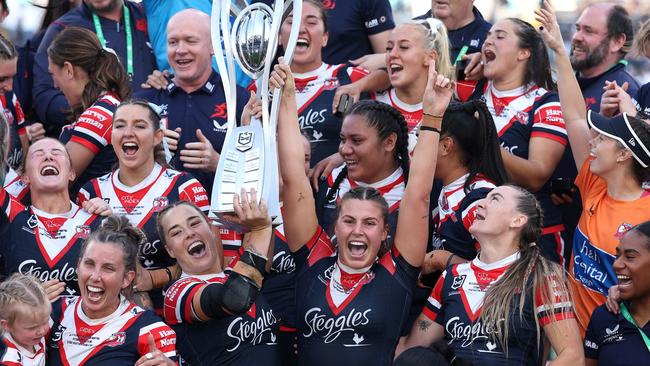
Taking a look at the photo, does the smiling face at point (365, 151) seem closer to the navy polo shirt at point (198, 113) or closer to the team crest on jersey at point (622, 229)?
the navy polo shirt at point (198, 113)

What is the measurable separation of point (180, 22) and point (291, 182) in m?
1.60

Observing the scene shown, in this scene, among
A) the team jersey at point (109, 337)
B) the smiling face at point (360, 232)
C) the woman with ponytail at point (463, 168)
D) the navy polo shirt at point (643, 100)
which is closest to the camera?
the team jersey at point (109, 337)

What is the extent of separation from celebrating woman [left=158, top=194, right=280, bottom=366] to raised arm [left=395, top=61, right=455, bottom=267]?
0.65 metres

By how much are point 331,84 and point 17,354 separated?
2.42m

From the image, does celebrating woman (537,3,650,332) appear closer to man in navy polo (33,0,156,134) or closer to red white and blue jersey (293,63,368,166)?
red white and blue jersey (293,63,368,166)

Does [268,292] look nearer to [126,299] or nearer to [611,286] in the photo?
[126,299]

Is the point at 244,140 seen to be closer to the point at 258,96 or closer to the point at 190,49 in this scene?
the point at 258,96

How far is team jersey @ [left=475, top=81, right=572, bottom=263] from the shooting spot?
6.21m

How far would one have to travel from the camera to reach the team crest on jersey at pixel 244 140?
17.1 ft

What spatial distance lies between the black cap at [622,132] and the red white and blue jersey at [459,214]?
0.56m

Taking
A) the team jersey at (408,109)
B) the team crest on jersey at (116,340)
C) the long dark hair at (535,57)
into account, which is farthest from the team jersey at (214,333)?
the long dark hair at (535,57)

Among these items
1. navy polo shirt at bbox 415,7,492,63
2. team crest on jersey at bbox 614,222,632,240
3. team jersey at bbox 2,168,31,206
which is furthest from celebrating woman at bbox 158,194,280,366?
navy polo shirt at bbox 415,7,492,63

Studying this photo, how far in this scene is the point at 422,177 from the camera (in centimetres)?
553

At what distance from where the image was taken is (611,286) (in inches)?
219
